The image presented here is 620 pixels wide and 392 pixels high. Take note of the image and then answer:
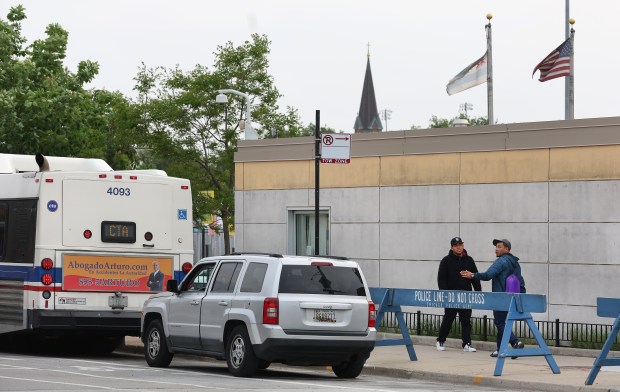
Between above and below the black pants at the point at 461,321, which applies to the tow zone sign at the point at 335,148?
above

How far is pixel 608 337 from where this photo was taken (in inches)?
610

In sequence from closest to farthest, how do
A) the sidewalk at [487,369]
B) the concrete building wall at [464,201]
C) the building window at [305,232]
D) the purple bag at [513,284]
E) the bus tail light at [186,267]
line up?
the sidewalk at [487,369]
the purple bag at [513,284]
the bus tail light at [186,267]
the concrete building wall at [464,201]
the building window at [305,232]

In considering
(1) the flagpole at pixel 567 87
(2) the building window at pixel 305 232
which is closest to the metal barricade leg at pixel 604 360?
(2) the building window at pixel 305 232

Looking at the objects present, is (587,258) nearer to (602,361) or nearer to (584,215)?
(584,215)

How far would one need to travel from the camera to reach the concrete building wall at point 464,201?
23.2 metres

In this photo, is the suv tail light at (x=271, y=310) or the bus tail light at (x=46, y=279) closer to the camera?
the suv tail light at (x=271, y=310)

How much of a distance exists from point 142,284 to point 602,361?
8.45 meters

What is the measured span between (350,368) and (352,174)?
10.7m

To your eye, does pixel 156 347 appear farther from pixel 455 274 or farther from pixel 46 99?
pixel 46 99

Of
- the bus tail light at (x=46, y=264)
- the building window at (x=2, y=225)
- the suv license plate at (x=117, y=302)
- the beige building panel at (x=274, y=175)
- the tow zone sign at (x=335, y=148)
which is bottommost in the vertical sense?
the suv license plate at (x=117, y=302)

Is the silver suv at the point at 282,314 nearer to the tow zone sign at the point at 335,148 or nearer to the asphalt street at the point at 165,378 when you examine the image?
the asphalt street at the point at 165,378

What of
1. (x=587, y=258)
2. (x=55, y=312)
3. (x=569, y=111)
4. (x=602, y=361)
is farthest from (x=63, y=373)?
(x=569, y=111)

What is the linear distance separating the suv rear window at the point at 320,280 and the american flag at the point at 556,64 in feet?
46.5

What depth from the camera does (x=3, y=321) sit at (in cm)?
2052
